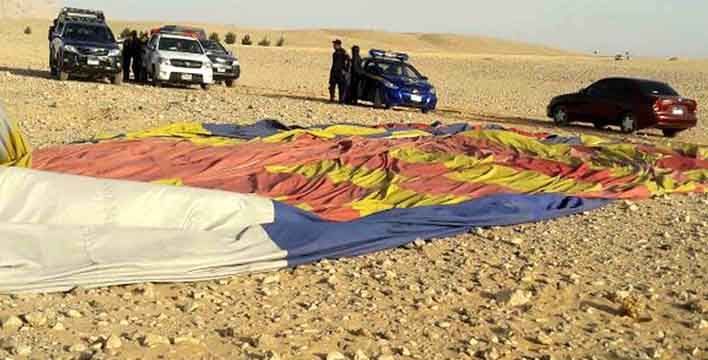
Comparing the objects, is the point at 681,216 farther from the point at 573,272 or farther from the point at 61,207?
the point at 61,207

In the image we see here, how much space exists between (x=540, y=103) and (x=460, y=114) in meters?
7.02

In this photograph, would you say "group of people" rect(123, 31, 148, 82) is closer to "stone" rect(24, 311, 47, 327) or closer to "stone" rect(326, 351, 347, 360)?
"stone" rect(24, 311, 47, 327)

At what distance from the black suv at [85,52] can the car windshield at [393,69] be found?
7.18m

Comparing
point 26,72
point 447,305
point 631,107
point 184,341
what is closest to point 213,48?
point 26,72

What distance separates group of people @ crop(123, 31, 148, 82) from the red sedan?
1222 cm

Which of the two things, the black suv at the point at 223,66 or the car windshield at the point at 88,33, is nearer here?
the car windshield at the point at 88,33

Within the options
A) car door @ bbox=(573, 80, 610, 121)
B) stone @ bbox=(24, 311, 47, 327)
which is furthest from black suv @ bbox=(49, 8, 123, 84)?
stone @ bbox=(24, 311, 47, 327)

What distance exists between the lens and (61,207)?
7035 millimetres

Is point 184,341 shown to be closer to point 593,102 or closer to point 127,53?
point 593,102

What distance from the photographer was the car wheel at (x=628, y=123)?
66.9 feet

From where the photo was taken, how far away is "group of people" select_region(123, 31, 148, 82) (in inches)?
1046

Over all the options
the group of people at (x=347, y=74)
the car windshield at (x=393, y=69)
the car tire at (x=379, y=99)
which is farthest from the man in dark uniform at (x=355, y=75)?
the car tire at (x=379, y=99)

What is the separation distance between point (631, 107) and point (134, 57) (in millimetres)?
14382

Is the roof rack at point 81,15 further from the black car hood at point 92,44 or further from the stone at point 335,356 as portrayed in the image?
the stone at point 335,356
